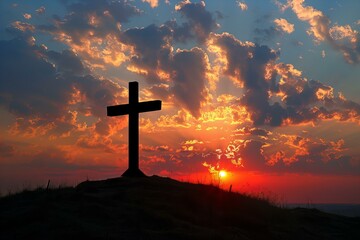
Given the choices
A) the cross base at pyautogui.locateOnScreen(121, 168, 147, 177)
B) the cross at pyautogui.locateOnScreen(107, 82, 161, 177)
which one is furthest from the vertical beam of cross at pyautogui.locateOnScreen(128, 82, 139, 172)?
the cross base at pyautogui.locateOnScreen(121, 168, 147, 177)

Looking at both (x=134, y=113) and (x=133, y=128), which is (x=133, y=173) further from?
(x=134, y=113)

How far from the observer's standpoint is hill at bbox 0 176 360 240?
8758 mm

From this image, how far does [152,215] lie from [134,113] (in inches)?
279

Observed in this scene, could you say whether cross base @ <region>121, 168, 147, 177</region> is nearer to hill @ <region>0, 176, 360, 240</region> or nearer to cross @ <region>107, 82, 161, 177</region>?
cross @ <region>107, 82, 161, 177</region>

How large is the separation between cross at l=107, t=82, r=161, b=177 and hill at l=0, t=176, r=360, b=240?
4.88 feet

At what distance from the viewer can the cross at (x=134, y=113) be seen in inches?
617

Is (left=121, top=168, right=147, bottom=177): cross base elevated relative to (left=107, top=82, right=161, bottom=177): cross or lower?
lower

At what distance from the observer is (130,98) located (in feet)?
54.5

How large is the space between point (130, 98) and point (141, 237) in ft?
29.4

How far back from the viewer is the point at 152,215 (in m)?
9.87

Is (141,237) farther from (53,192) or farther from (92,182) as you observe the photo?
(92,182)

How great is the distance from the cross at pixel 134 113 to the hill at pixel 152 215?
1.49 m

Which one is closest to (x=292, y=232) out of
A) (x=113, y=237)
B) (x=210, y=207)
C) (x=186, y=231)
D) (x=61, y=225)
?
(x=210, y=207)

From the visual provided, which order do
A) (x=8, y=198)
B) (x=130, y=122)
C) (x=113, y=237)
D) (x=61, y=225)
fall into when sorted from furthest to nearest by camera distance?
(x=130, y=122)
(x=8, y=198)
(x=61, y=225)
(x=113, y=237)
